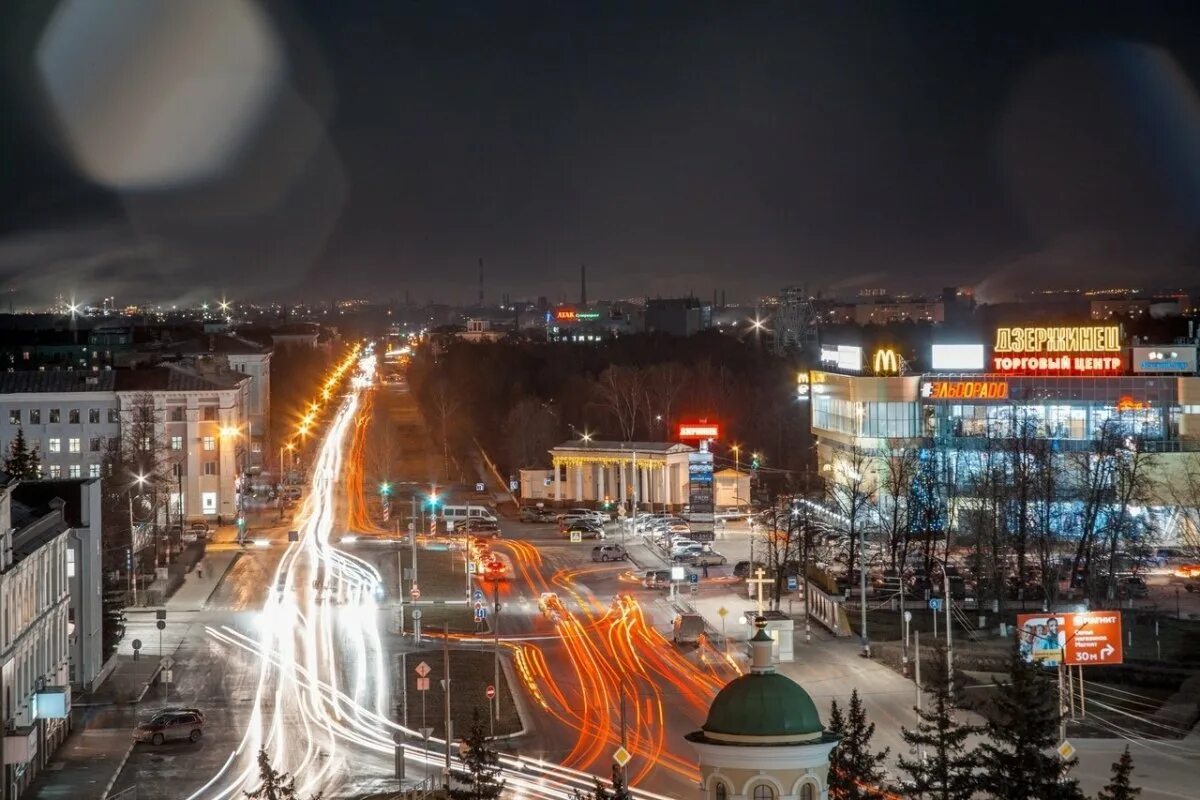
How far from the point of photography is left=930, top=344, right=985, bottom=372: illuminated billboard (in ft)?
275

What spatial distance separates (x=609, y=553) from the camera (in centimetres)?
7131

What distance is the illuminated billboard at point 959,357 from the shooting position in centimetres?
8381

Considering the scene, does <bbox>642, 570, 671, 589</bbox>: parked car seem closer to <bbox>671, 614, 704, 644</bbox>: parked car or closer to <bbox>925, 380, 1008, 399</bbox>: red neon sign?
<bbox>671, 614, 704, 644</bbox>: parked car

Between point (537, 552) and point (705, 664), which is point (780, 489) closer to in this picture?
point (537, 552)

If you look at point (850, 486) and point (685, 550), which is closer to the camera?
point (685, 550)

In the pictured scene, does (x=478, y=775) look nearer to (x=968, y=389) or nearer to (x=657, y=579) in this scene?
(x=657, y=579)

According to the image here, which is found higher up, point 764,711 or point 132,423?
point 132,423

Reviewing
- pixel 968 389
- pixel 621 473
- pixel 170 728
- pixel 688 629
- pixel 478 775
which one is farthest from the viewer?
pixel 621 473

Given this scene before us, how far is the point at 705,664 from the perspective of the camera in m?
48.3

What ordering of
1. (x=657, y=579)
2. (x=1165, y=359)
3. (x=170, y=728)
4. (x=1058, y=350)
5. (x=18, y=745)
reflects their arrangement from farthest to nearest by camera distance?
1. (x=1058, y=350)
2. (x=1165, y=359)
3. (x=657, y=579)
4. (x=170, y=728)
5. (x=18, y=745)

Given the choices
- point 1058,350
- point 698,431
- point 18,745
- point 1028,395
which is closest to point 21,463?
point 18,745

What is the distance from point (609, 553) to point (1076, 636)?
111 ft

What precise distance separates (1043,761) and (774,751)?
24.1ft

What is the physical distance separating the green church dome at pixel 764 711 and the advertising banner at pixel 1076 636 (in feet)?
62.8
